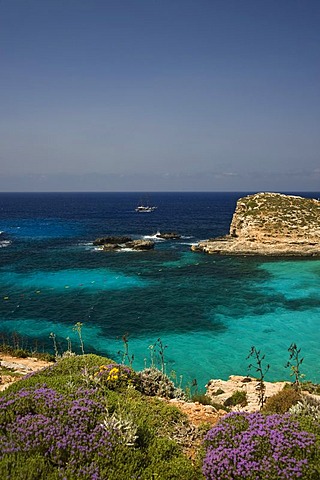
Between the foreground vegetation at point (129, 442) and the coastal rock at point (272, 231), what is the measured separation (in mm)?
61502

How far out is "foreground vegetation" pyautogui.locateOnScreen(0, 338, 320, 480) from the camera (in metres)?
6.36

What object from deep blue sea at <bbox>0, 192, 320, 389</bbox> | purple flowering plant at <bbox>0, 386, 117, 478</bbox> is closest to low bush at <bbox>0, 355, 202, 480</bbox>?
purple flowering plant at <bbox>0, 386, 117, 478</bbox>

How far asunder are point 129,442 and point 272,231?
7010 centimetres

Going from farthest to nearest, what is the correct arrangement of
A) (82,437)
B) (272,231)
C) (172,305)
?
1. (272,231)
2. (172,305)
3. (82,437)

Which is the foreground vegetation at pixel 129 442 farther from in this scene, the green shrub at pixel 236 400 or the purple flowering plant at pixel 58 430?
the green shrub at pixel 236 400

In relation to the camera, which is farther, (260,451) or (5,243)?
(5,243)

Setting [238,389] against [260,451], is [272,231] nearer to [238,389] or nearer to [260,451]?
[238,389]

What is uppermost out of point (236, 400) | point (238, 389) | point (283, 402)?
point (283, 402)

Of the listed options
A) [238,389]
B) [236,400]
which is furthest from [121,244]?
[236,400]

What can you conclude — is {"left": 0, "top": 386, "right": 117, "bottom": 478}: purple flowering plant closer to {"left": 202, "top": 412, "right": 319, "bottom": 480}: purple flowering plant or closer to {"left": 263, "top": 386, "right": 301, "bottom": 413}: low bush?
{"left": 202, "top": 412, "right": 319, "bottom": 480}: purple flowering plant

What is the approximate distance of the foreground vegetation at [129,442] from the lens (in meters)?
6.36

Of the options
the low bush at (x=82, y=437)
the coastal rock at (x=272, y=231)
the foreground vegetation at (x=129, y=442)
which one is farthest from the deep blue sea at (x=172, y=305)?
the foreground vegetation at (x=129, y=442)

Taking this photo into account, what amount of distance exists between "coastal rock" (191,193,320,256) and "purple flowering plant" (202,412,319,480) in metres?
62.4

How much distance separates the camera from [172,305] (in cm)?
4081
